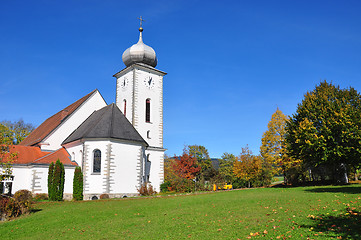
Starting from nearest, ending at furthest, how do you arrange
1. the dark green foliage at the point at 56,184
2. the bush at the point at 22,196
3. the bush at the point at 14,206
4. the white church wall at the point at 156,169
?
the bush at the point at 14,206 → the bush at the point at 22,196 → the dark green foliage at the point at 56,184 → the white church wall at the point at 156,169

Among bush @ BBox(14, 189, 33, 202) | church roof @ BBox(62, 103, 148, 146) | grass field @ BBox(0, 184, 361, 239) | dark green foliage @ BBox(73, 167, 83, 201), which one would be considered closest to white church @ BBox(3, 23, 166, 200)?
church roof @ BBox(62, 103, 148, 146)

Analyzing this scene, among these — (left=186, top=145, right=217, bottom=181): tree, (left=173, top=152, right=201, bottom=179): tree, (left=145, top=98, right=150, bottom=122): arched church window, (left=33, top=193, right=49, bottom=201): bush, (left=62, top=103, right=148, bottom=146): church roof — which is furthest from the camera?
(left=186, top=145, right=217, bottom=181): tree

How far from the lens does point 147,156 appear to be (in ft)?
113

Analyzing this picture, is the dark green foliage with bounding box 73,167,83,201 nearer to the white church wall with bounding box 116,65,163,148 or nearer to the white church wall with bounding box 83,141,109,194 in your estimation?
the white church wall with bounding box 83,141,109,194

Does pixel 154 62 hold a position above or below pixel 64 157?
above

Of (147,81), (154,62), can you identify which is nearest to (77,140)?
(147,81)

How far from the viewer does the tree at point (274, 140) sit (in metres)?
36.2

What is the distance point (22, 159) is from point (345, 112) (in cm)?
3248

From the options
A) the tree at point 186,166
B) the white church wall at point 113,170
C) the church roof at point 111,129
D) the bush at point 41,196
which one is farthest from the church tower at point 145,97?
the bush at point 41,196

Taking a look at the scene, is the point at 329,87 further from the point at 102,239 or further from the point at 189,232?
the point at 102,239

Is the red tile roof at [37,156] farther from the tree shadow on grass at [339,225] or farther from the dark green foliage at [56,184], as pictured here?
the tree shadow on grass at [339,225]

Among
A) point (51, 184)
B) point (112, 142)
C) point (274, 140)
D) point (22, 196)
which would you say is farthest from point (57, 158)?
point (274, 140)

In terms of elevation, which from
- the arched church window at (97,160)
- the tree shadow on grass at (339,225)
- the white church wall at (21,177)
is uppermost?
the arched church window at (97,160)

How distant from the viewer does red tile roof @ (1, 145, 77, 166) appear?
2909 centimetres
